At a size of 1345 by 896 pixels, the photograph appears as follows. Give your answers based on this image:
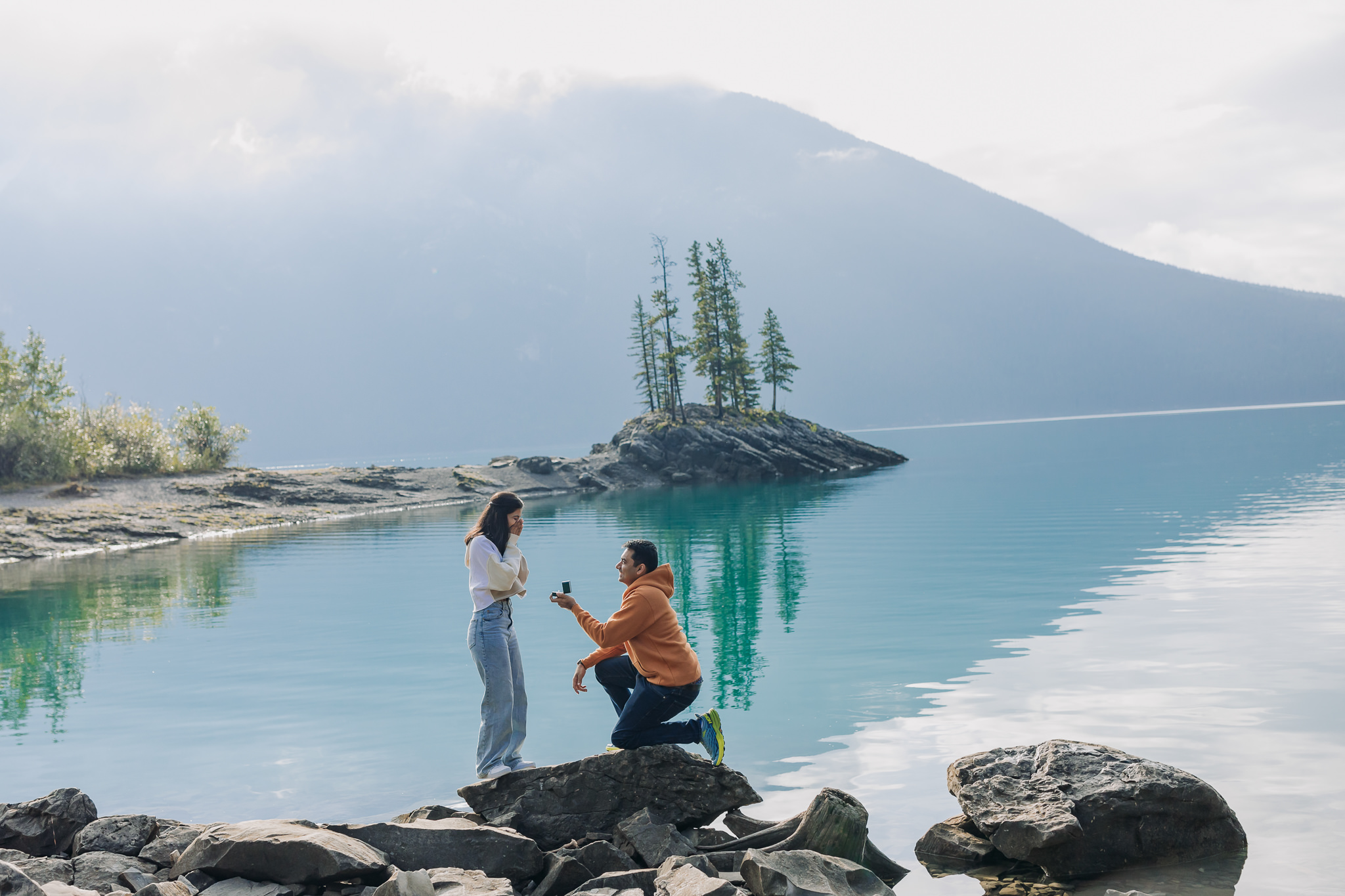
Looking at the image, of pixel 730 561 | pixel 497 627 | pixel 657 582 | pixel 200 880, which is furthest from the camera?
pixel 730 561

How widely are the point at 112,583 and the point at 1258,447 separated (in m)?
88.0

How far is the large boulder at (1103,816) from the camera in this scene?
813 centimetres

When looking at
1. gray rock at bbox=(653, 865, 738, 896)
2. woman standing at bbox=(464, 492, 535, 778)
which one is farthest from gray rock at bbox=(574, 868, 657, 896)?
woman standing at bbox=(464, 492, 535, 778)

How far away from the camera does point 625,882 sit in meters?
7.49

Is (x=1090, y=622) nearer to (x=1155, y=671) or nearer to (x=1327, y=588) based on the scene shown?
(x=1155, y=671)

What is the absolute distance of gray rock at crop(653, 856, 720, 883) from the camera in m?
7.43

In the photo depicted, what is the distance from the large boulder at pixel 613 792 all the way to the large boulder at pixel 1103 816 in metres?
2.41

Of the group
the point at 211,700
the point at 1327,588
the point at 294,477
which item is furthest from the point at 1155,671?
the point at 294,477

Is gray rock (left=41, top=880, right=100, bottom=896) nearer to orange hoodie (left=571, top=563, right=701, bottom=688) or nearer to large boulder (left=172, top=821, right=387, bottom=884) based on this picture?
large boulder (left=172, top=821, right=387, bottom=884)

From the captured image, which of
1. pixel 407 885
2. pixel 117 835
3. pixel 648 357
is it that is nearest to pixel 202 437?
pixel 648 357

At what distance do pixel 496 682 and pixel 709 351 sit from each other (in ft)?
275

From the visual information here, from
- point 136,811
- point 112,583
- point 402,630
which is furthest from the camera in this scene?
point 112,583

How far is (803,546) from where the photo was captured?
114 feet

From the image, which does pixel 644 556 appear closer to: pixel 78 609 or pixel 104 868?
pixel 104 868
